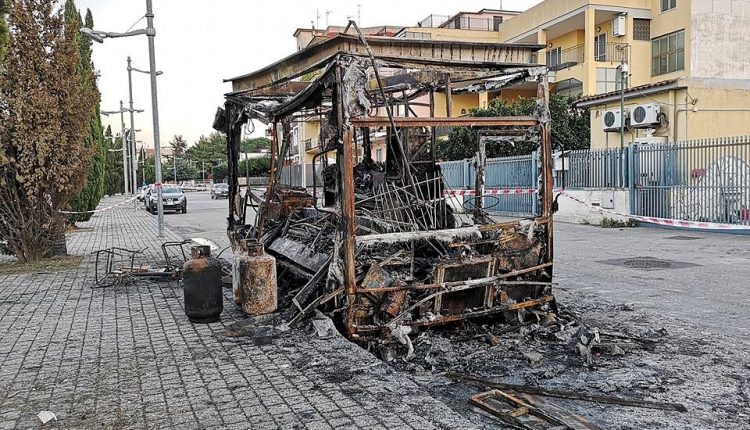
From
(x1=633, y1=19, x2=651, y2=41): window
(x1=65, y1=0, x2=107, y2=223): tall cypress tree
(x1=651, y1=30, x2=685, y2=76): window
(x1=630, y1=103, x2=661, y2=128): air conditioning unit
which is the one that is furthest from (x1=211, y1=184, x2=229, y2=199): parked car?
(x1=630, y1=103, x2=661, y2=128): air conditioning unit

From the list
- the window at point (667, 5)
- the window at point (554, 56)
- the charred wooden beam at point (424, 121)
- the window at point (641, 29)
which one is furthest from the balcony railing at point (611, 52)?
the charred wooden beam at point (424, 121)

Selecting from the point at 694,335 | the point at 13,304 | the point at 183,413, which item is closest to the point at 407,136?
the point at 694,335

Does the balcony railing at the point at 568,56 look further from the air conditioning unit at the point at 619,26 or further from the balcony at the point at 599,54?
the air conditioning unit at the point at 619,26

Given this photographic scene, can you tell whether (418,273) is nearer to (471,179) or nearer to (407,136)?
(407,136)

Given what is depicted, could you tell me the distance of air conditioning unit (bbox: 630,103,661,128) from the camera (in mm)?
20906

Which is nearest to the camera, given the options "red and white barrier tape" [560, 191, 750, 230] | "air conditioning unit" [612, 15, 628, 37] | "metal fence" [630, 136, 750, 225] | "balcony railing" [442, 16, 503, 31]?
"red and white barrier tape" [560, 191, 750, 230]

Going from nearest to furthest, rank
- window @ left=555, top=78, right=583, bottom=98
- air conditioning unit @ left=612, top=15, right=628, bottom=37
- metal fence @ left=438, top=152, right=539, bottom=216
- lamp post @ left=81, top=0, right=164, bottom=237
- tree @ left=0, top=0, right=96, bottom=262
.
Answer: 1. tree @ left=0, top=0, right=96, bottom=262
2. lamp post @ left=81, top=0, right=164, bottom=237
3. metal fence @ left=438, top=152, right=539, bottom=216
4. air conditioning unit @ left=612, top=15, right=628, bottom=37
5. window @ left=555, top=78, right=583, bottom=98

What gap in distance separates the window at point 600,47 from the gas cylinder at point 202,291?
3093 centimetres

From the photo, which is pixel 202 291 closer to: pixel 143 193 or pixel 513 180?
pixel 513 180

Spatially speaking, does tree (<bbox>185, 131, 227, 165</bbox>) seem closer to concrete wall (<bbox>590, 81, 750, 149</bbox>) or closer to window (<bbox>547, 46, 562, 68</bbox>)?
window (<bbox>547, 46, 562, 68</bbox>)

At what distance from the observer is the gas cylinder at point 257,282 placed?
722 cm

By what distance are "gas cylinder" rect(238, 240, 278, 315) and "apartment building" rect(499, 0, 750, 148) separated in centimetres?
1464

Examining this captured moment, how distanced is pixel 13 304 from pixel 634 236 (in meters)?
13.8

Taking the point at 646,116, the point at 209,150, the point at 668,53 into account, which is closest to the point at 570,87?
the point at 668,53
